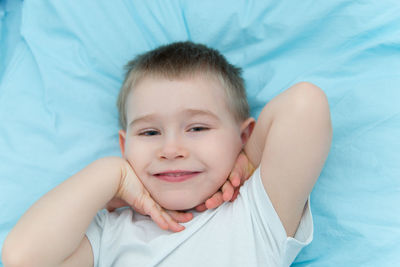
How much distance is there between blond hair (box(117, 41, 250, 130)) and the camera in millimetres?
1183

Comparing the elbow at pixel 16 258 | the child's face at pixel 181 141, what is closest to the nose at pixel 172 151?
the child's face at pixel 181 141

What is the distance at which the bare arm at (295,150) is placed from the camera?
994mm

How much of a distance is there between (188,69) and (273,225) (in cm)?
51

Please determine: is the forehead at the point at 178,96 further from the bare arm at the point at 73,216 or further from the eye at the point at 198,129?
the bare arm at the point at 73,216

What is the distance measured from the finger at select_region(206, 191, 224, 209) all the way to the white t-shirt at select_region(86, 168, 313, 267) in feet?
0.07

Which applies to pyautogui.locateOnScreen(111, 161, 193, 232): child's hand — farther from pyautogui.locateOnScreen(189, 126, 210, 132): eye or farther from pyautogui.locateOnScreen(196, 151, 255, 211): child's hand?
pyautogui.locateOnScreen(189, 126, 210, 132): eye

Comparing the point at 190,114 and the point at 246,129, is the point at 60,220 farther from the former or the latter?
the point at 246,129

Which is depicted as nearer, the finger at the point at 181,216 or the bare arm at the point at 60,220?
the bare arm at the point at 60,220

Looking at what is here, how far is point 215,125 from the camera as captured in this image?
1127 mm

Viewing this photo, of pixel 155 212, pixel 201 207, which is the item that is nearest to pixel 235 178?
pixel 201 207

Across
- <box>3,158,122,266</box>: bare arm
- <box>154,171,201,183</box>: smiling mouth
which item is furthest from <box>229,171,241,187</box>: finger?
<box>3,158,122,266</box>: bare arm

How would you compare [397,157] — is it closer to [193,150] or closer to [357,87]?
[357,87]

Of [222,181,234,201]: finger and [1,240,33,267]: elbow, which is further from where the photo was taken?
[222,181,234,201]: finger

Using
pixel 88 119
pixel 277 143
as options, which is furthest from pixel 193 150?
pixel 88 119
